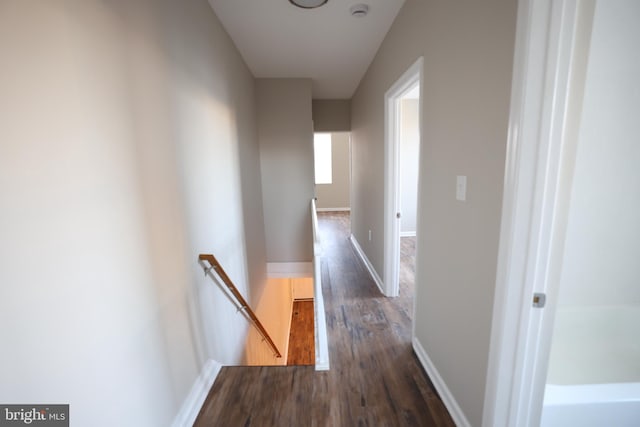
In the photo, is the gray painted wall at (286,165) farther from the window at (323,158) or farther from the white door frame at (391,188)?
the window at (323,158)

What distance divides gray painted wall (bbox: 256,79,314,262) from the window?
14.2 ft

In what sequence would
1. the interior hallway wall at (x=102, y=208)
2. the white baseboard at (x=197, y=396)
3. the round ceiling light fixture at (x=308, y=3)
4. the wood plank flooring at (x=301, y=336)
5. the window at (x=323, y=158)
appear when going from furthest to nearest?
the window at (x=323, y=158) < the wood plank flooring at (x=301, y=336) < the round ceiling light fixture at (x=308, y=3) < the white baseboard at (x=197, y=396) < the interior hallway wall at (x=102, y=208)

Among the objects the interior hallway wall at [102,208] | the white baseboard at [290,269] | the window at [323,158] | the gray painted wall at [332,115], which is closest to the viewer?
the interior hallway wall at [102,208]

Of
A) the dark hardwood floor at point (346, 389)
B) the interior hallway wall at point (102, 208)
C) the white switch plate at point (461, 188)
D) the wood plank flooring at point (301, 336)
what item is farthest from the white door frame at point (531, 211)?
the wood plank flooring at point (301, 336)

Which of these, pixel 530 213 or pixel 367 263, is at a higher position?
pixel 530 213

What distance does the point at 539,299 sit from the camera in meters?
0.97

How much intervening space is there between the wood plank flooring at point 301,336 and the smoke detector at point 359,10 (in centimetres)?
537

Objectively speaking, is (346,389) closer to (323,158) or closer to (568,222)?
(568,222)

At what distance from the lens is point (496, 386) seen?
43.1 inches

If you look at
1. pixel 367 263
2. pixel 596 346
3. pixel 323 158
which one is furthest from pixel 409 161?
pixel 596 346

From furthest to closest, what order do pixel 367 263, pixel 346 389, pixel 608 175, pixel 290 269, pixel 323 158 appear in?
pixel 323 158
pixel 290 269
pixel 367 263
pixel 346 389
pixel 608 175

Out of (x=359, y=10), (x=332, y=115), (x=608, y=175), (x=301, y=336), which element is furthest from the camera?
(x=301, y=336)

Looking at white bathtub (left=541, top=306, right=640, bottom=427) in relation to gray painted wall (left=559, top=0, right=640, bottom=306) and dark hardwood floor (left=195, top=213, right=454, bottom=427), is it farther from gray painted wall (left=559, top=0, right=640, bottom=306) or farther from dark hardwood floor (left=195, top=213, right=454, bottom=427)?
dark hardwood floor (left=195, top=213, right=454, bottom=427)

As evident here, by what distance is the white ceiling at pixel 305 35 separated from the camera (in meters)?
2.11
